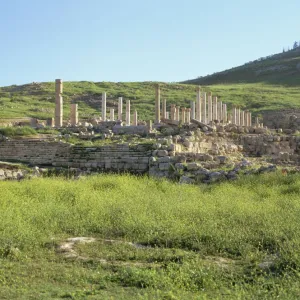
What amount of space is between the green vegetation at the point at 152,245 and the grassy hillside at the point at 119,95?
3226 cm

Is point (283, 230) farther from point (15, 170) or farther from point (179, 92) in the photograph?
point (179, 92)

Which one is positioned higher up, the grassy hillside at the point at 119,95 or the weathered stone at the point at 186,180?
the grassy hillside at the point at 119,95

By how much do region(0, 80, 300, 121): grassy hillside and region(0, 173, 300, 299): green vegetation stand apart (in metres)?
32.3

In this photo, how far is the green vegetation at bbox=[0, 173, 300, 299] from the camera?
610cm

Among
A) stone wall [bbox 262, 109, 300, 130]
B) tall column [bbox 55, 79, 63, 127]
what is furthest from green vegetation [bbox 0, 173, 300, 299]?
stone wall [bbox 262, 109, 300, 130]

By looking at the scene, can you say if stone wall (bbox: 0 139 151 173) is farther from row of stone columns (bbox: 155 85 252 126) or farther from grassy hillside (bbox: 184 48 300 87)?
grassy hillside (bbox: 184 48 300 87)

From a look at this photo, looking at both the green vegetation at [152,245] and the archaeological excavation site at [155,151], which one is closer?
the green vegetation at [152,245]

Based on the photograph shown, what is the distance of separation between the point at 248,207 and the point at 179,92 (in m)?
53.6

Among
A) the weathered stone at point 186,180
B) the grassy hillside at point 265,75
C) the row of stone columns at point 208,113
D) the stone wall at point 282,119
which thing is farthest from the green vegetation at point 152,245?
the grassy hillside at point 265,75

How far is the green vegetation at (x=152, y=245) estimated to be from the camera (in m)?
6.10

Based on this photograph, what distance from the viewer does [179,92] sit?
62.9 metres

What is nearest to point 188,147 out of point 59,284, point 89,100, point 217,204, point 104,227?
point 217,204

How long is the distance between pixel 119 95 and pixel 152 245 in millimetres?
50456

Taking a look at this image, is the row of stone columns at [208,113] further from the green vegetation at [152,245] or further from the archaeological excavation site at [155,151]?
the green vegetation at [152,245]
